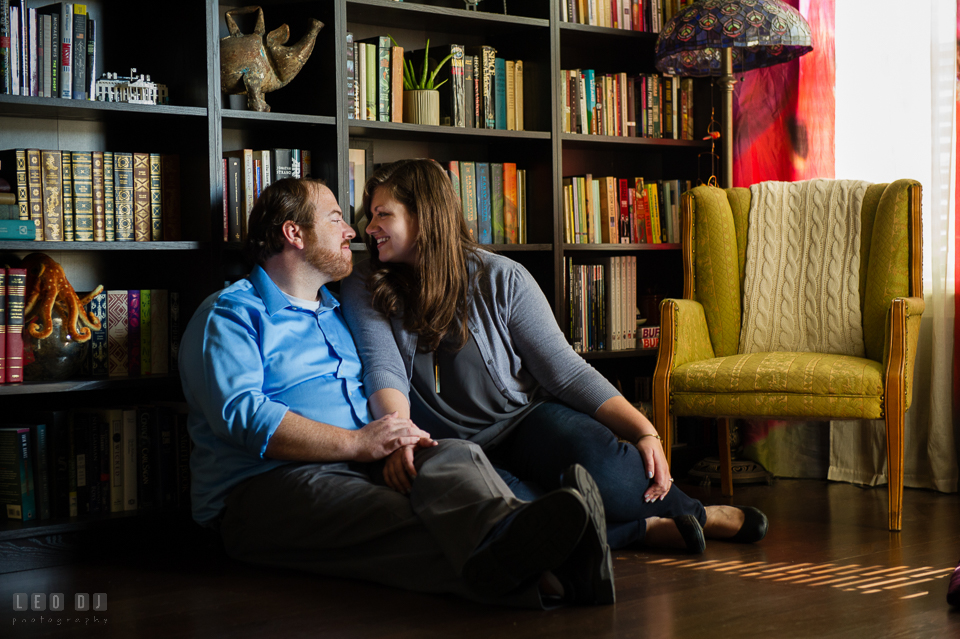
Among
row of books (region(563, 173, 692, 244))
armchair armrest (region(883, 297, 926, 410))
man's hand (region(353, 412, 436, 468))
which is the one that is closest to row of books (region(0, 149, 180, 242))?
man's hand (region(353, 412, 436, 468))

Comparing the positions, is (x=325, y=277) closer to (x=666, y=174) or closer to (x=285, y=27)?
(x=285, y=27)

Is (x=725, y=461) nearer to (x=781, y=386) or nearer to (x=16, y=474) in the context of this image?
(x=781, y=386)

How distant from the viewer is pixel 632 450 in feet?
6.41

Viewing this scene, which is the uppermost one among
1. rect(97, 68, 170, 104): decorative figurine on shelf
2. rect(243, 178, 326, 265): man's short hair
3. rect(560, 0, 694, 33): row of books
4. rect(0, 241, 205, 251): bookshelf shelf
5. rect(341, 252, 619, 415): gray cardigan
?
rect(560, 0, 694, 33): row of books

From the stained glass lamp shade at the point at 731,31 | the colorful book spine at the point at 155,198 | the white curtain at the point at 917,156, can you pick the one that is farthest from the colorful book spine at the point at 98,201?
the white curtain at the point at 917,156

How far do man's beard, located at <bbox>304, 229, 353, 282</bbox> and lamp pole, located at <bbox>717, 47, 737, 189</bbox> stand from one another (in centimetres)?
140

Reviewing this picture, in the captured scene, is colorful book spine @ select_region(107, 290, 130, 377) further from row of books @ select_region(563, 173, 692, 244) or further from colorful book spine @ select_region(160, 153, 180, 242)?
row of books @ select_region(563, 173, 692, 244)

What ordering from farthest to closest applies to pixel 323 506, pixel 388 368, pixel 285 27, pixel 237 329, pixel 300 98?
1. pixel 300 98
2. pixel 285 27
3. pixel 388 368
4. pixel 237 329
5. pixel 323 506

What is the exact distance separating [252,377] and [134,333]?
1.79 feet

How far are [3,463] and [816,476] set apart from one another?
2.30 meters

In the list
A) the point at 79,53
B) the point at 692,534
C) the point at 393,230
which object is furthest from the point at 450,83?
the point at 692,534

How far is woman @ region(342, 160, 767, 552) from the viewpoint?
2088mm

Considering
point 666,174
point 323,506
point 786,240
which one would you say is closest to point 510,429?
point 323,506

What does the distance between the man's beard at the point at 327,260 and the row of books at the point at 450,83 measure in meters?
0.56
